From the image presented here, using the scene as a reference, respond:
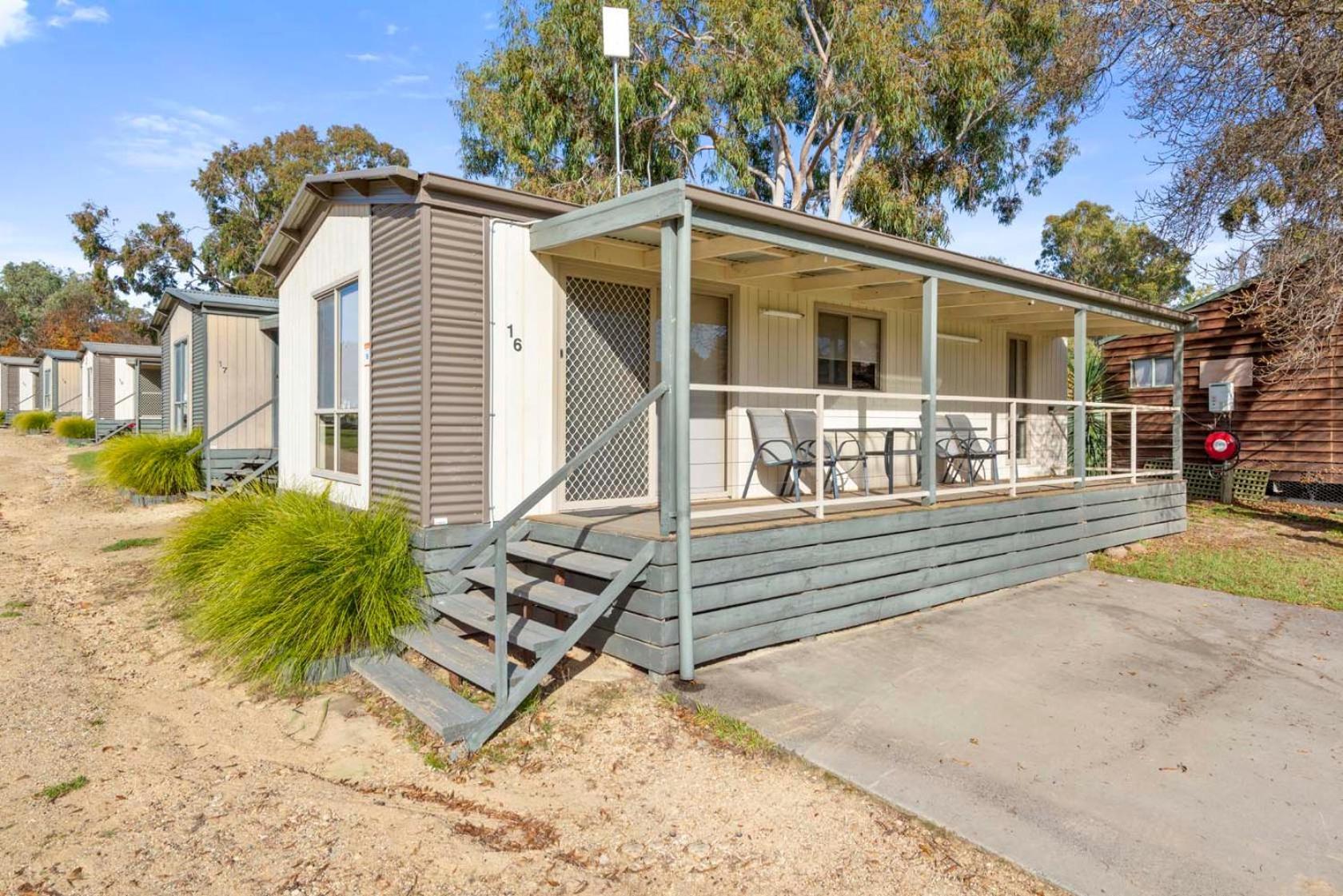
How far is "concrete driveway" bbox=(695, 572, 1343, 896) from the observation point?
9.07 feet

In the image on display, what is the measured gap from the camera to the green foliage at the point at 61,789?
3119 mm

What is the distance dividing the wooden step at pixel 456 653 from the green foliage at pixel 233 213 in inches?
1113

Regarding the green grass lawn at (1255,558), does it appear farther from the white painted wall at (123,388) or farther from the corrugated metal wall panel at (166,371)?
the white painted wall at (123,388)

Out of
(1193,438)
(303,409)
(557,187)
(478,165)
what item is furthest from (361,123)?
(1193,438)

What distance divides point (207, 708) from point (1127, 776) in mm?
4369

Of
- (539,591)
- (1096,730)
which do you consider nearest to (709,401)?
(539,591)

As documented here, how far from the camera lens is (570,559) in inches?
188

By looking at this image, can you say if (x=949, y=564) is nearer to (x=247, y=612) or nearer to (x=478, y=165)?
(x=247, y=612)

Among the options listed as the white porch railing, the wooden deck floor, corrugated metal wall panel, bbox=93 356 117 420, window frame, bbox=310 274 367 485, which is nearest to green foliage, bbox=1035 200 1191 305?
the white porch railing

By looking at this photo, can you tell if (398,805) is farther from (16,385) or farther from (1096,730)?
(16,385)

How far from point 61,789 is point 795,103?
1818cm

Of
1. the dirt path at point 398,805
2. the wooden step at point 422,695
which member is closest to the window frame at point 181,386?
the dirt path at point 398,805

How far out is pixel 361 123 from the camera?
29766 mm

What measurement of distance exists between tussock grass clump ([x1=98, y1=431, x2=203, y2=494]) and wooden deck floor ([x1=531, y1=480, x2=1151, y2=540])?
8021 mm
